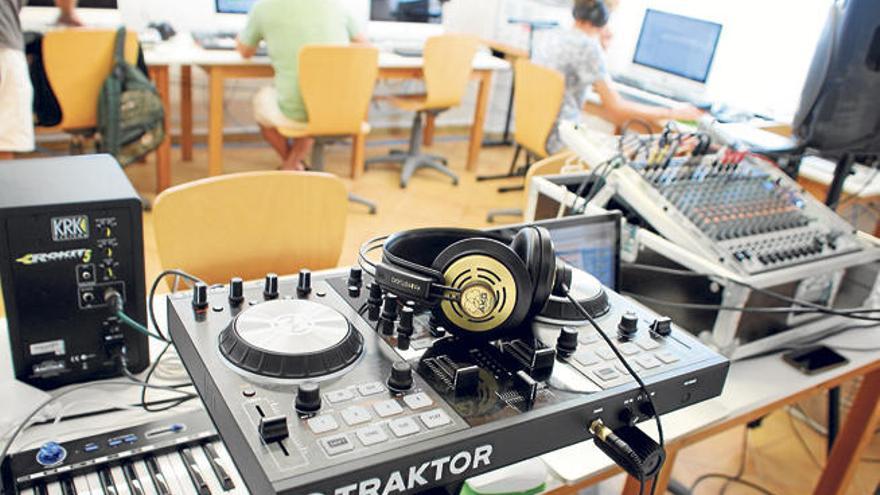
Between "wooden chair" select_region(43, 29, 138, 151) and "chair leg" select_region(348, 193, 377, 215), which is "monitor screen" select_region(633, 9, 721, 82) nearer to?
"chair leg" select_region(348, 193, 377, 215)

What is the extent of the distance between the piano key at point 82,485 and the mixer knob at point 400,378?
379mm

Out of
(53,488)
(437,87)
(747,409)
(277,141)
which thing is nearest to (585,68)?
(437,87)

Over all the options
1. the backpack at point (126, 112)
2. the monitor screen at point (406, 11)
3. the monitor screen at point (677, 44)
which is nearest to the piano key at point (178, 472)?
the backpack at point (126, 112)

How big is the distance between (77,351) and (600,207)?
99 cm

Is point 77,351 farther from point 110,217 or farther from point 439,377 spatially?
point 439,377

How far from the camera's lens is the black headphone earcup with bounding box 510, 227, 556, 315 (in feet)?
2.67

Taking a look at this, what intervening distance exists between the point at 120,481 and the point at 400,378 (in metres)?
0.37

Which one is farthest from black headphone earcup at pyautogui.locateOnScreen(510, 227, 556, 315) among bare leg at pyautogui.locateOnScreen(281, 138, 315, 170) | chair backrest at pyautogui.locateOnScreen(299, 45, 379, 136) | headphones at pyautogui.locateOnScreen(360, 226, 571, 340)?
bare leg at pyautogui.locateOnScreen(281, 138, 315, 170)

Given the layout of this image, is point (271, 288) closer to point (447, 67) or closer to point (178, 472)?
point (178, 472)

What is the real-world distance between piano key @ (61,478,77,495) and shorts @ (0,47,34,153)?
2.49 metres

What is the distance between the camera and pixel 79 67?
3.05m

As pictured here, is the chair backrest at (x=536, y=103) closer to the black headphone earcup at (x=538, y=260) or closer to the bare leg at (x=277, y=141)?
the bare leg at (x=277, y=141)

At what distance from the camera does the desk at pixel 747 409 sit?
1053 millimetres

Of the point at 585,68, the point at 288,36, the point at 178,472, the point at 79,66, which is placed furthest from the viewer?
the point at 585,68
